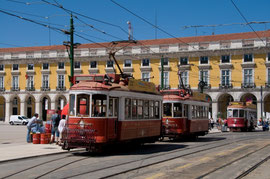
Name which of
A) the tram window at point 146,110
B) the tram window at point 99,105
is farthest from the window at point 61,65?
the tram window at point 99,105

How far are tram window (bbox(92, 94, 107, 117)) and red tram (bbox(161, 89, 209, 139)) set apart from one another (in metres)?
7.45

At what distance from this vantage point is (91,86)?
15250mm

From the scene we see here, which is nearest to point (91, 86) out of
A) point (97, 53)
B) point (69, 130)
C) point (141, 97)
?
point (69, 130)

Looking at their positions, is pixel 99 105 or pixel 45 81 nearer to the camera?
pixel 99 105

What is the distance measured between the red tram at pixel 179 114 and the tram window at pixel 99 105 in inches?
293

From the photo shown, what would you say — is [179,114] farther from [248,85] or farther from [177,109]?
[248,85]

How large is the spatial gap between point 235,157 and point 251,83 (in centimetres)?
4790

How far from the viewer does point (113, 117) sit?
15.7 meters

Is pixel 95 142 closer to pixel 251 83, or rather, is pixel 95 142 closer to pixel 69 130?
pixel 69 130

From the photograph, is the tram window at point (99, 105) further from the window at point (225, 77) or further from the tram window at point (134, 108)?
the window at point (225, 77)

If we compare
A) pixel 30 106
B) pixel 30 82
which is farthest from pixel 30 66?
pixel 30 106

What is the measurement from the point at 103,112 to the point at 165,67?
51.2m

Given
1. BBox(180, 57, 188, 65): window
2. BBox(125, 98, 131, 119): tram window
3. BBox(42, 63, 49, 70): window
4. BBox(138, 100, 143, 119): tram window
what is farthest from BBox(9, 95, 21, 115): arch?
BBox(125, 98, 131, 119): tram window

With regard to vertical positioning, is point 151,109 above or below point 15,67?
below
